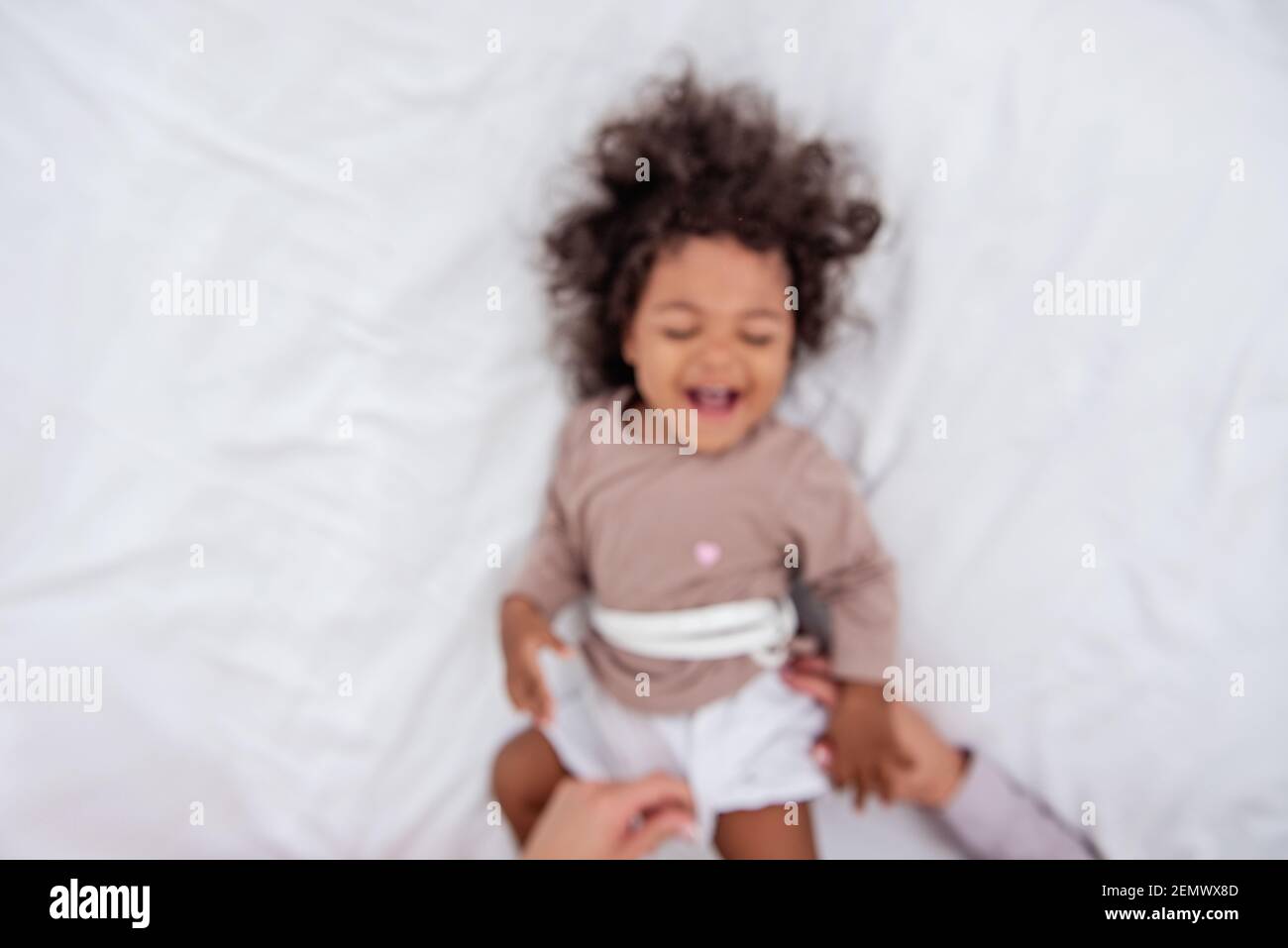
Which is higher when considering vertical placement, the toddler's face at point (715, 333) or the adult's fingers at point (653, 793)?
the toddler's face at point (715, 333)

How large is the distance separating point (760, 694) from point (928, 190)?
20.0 inches

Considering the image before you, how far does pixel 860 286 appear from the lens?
3.04 feet

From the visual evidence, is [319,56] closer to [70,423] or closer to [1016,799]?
[70,423]

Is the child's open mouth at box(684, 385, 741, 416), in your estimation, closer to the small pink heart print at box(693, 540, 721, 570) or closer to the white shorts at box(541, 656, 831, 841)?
the small pink heart print at box(693, 540, 721, 570)

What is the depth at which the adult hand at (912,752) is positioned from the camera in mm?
861

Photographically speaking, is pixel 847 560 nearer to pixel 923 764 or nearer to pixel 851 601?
pixel 851 601

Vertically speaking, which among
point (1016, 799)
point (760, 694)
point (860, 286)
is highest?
point (860, 286)

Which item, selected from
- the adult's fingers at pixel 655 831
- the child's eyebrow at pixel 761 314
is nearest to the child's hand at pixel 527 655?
the adult's fingers at pixel 655 831

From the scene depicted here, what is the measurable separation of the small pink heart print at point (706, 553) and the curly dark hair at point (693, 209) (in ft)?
0.66

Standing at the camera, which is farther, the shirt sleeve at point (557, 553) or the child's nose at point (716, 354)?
the shirt sleeve at point (557, 553)

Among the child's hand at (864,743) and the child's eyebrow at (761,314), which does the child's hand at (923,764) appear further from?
the child's eyebrow at (761,314)

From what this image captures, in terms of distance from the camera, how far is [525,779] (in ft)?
2.97

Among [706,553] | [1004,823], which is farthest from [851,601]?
[1004,823]
